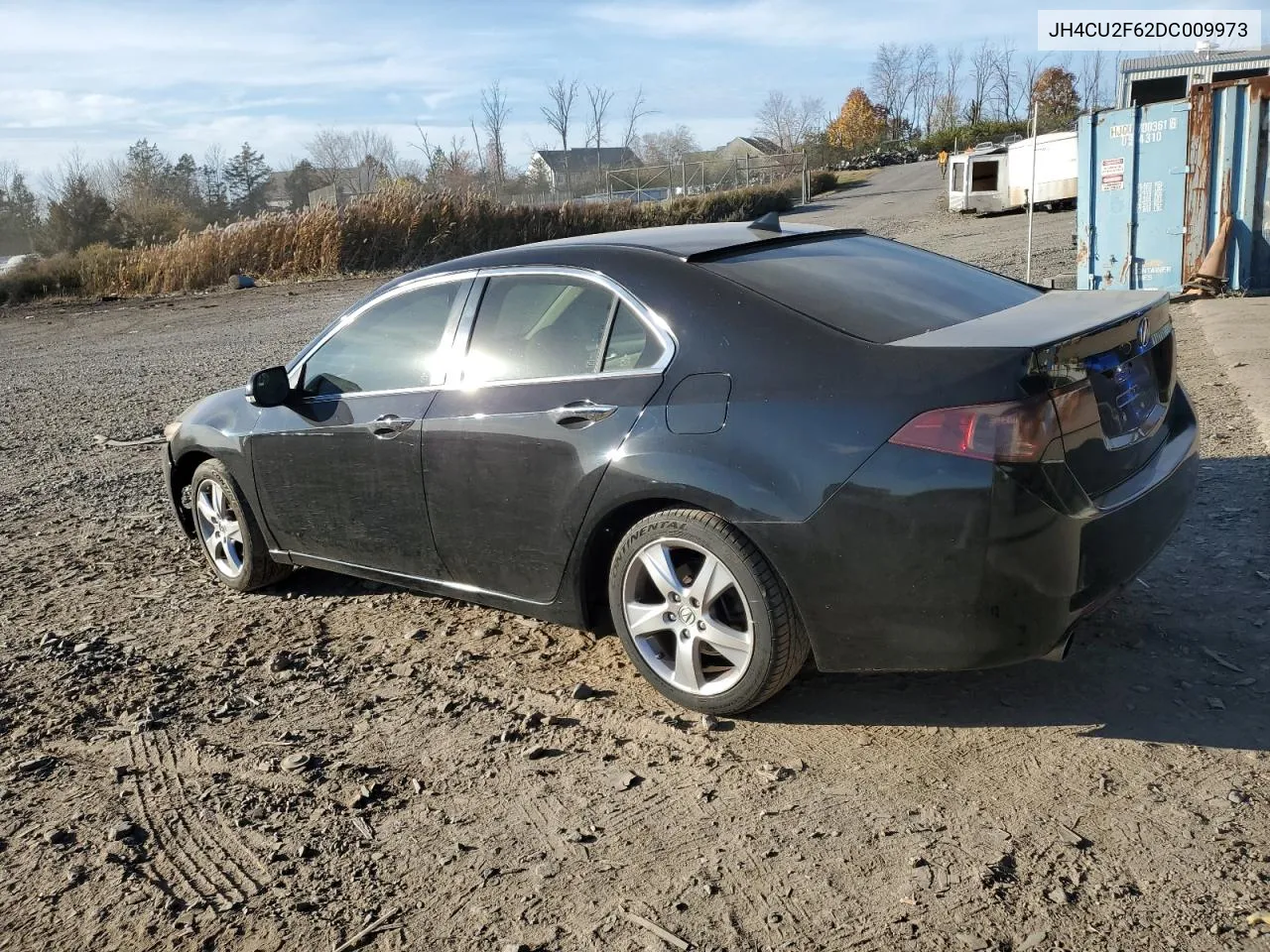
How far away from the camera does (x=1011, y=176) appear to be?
99.5ft

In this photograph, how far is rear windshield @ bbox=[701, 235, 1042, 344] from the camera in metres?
3.62

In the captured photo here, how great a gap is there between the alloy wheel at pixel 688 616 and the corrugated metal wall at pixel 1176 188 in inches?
435

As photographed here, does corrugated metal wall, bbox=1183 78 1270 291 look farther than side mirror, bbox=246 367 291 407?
Yes

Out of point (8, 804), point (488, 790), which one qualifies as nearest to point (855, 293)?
point (488, 790)

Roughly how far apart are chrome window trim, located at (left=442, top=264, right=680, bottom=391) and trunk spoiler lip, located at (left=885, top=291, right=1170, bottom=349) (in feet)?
2.55

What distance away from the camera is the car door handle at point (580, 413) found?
3789 millimetres

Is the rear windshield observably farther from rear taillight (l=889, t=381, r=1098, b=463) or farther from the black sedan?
rear taillight (l=889, t=381, r=1098, b=463)

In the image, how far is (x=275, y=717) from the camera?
13.3 ft

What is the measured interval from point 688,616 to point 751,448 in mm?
627

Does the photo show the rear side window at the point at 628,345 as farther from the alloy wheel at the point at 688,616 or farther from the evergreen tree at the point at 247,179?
the evergreen tree at the point at 247,179

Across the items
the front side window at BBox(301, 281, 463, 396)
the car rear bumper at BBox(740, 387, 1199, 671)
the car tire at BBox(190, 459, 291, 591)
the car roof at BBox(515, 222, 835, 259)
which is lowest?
the car tire at BBox(190, 459, 291, 591)

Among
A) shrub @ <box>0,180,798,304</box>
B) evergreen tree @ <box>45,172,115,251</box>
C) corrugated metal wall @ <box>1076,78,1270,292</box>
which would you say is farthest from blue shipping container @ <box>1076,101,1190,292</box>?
evergreen tree @ <box>45,172,115,251</box>

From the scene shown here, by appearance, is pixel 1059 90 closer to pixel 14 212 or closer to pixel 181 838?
pixel 14 212

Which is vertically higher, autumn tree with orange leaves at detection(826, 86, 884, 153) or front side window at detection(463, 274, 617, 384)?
autumn tree with orange leaves at detection(826, 86, 884, 153)
